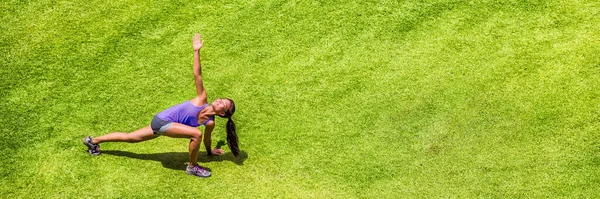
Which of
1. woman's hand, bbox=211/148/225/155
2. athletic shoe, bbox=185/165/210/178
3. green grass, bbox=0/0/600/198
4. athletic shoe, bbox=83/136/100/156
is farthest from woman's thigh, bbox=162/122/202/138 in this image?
athletic shoe, bbox=83/136/100/156

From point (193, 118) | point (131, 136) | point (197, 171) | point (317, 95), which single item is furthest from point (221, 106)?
point (317, 95)

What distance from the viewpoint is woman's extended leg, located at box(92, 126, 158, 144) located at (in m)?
8.42

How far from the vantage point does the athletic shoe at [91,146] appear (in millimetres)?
8742

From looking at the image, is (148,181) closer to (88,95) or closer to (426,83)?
(88,95)

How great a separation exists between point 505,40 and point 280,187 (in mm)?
4506

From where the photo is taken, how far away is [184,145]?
9.25 metres

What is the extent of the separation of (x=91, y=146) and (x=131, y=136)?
2.27ft

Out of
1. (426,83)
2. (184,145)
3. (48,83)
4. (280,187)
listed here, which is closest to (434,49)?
(426,83)

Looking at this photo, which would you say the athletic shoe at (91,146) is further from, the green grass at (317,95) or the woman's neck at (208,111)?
the woman's neck at (208,111)

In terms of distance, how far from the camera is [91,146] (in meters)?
8.77

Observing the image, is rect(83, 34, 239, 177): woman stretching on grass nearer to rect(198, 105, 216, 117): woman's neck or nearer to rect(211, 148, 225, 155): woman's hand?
rect(198, 105, 216, 117): woman's neck

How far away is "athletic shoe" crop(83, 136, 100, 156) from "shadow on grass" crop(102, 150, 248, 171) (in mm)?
138

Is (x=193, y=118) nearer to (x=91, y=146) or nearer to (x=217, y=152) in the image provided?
(x=217, y=152)

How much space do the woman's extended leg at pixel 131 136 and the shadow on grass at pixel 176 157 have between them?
1.48 feet
